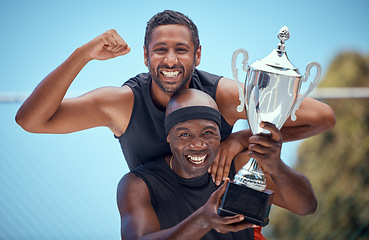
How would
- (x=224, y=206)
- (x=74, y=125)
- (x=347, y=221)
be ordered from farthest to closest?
(x=347, y=221)
(x=74, y=125)
(x=224, y=206)

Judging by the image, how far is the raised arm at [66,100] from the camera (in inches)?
79.0

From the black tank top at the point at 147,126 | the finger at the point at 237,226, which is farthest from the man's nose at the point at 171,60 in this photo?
the finger at the point at 237,226

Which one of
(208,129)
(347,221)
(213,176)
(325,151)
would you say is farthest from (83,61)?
(325,151)

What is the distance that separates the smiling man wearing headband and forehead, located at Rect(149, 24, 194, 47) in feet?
0.67

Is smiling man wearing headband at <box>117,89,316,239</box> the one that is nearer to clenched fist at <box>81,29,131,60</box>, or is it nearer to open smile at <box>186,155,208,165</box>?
open smile at <box>186,155,208,165</box>

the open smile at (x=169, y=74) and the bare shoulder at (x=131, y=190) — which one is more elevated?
the open smile at (x=169, y=74)

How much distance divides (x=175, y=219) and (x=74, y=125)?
57 cm

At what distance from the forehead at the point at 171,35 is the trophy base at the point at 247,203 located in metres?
0.62

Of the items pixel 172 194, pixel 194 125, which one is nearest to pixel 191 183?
pixel 172 194

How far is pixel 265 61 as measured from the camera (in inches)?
71.9

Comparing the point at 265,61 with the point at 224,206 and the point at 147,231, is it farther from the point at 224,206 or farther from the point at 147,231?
the point at 147,231

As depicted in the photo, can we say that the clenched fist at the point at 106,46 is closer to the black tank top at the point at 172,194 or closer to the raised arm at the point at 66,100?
the raised arm at the point at 66,100

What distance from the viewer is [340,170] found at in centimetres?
759

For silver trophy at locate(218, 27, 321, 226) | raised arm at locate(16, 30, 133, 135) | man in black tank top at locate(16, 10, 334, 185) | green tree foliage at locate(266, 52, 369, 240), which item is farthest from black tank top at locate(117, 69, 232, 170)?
green tree foliage at locate(266, 52, 369, 240)
